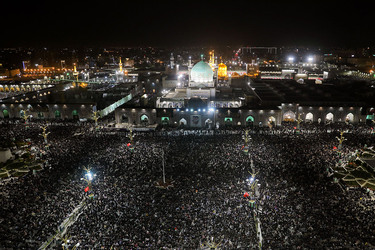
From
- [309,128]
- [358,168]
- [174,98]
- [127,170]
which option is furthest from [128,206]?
[174,98]

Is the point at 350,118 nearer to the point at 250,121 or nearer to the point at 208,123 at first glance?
the point at 250,121

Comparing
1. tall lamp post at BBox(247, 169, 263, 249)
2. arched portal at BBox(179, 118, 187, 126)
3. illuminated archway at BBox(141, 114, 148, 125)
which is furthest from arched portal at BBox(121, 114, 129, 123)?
tall lamp post at BBox(247, 169, 263, 249)

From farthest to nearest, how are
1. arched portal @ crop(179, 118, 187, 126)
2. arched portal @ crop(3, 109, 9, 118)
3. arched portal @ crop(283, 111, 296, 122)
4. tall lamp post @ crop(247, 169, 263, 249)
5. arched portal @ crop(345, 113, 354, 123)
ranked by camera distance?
arched portal @ crop(3, 109, 9, 118) < arched portal @ crop(283, 111, 296, 122) < arched portal @ crop(179, 118, 187, 126) < arched portal @ crop(345, 113, 354, 123) < tall lamp post @ crop(247, 169, 263, 249)

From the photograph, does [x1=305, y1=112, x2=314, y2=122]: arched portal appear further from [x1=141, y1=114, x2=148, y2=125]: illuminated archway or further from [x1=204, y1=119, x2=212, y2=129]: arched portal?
[x1=141, y1=114, x2=148, y2=125]: illuminated archway

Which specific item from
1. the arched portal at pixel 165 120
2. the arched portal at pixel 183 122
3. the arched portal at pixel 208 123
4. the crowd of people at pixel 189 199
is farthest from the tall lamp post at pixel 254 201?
the arched portal at pixel 165 120

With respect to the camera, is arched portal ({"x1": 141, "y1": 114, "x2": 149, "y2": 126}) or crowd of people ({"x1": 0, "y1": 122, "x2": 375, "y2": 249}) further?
arched portal ({"x1": 141, "y1": 114, "x2": 149, "y2": 126})

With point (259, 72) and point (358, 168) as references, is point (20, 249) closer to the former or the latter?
point (358, 168)
